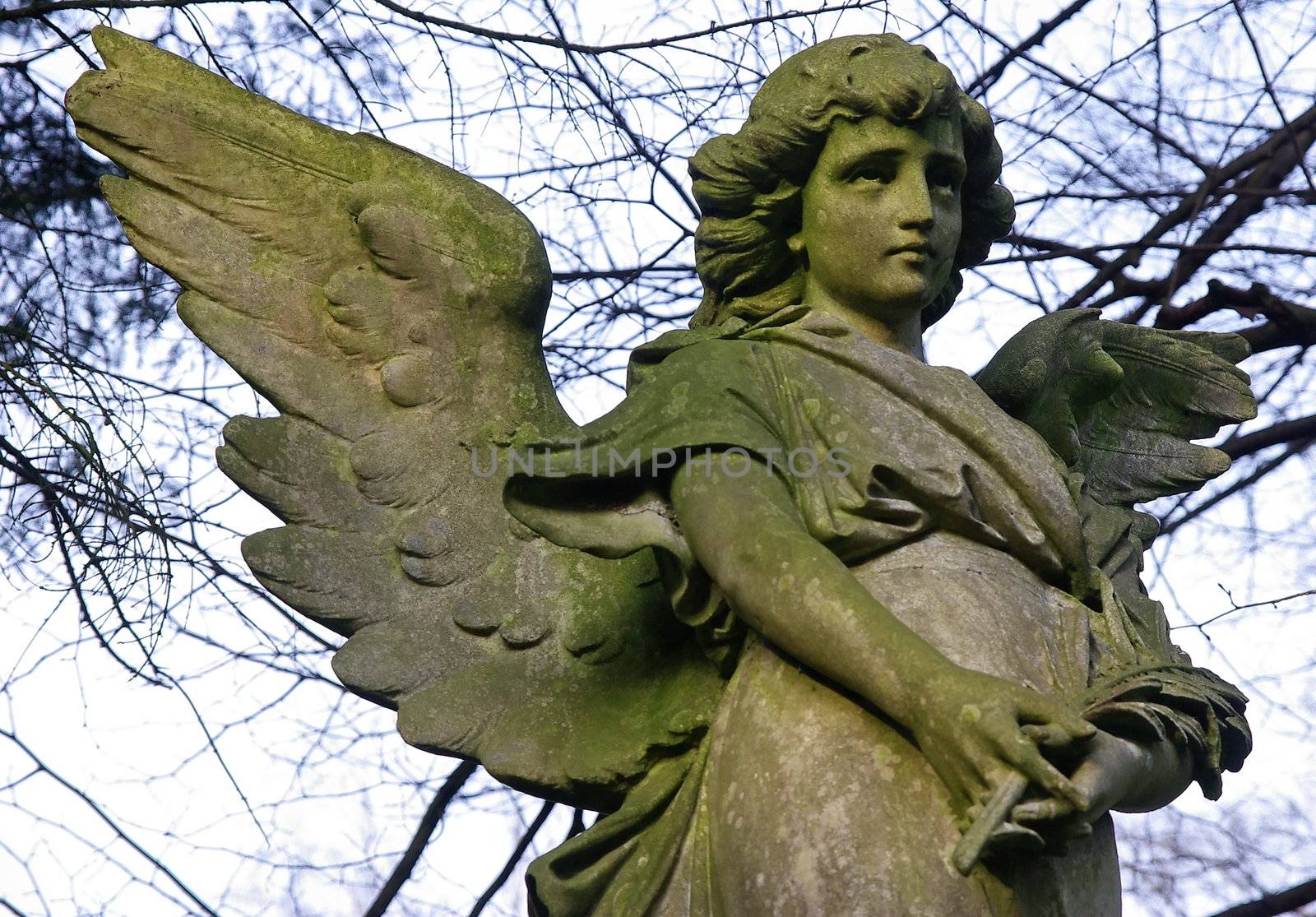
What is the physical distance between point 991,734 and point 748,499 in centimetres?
56

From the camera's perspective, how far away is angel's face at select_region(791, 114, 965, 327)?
3.61 metres

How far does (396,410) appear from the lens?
3.80 metres

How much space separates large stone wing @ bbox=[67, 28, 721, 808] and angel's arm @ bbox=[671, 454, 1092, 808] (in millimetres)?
354

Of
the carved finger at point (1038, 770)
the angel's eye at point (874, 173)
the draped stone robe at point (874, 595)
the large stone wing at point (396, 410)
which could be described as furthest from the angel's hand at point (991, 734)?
the angel's eye at point (874, 173)

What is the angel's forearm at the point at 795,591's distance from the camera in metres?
3.01

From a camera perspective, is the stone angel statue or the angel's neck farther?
the angel's neck

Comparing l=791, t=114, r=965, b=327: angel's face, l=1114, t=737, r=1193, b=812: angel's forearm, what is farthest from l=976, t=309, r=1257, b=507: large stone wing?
l=1114, t=737, r=1193, b=812: angel's forearm

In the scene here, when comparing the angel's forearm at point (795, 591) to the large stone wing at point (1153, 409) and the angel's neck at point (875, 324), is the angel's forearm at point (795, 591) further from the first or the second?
the large stone wing at point (1153, 409)

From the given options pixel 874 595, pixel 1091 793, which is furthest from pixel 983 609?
pixel 1091 793

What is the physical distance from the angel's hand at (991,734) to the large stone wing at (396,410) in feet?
1.94

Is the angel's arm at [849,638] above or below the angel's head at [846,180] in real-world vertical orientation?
below

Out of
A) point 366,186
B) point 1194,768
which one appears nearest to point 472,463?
point 366,186

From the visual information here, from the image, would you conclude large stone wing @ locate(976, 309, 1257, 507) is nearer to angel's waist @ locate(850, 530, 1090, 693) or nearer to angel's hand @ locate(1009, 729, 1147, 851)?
angel's waist @ locate(850, 530, 1090, 693)

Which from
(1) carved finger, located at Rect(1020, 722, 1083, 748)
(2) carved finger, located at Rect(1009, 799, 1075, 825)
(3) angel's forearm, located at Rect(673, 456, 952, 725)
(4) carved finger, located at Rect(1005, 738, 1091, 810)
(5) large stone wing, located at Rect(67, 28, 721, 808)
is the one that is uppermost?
(5) large stone wing, located at Rect(67, 28, 721, 808)
